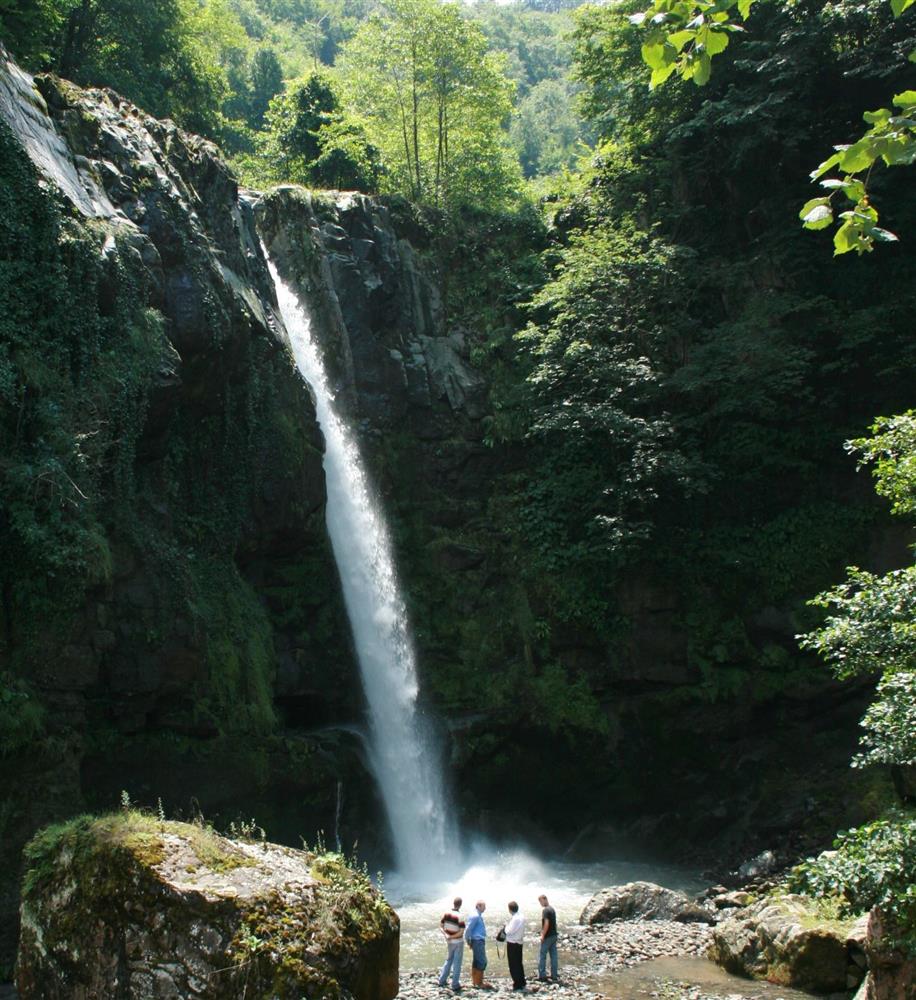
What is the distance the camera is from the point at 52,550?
34.7 feet

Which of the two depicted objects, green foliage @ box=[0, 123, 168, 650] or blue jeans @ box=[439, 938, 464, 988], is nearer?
blue jeans @ box=[439, 938, 464, 988]

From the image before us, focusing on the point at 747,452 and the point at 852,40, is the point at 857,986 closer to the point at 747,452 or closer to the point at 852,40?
the point at 747,452

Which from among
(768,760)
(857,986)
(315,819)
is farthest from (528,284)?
(857,986)

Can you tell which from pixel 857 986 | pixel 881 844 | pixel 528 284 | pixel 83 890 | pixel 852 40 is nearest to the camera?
pixel 83 890

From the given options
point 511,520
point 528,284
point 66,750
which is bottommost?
point 66,750

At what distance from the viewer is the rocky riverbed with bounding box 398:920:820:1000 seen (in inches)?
372

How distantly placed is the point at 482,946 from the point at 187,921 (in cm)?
530

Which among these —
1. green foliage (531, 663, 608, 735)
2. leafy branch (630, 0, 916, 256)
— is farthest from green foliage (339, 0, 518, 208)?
leafy branch (630, 0, 916, 256)

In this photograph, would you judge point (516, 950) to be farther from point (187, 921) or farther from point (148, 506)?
point (148, 506)

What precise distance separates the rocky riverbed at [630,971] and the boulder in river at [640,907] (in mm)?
167

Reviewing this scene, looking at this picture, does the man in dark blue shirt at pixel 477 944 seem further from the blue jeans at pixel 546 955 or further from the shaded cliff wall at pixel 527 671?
the shaded cliff wall at pixel 527 671

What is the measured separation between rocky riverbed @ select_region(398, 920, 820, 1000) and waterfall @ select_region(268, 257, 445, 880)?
422 centimetres

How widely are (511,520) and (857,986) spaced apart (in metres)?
11.5

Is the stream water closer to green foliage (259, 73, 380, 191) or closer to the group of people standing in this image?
the group of people standing
